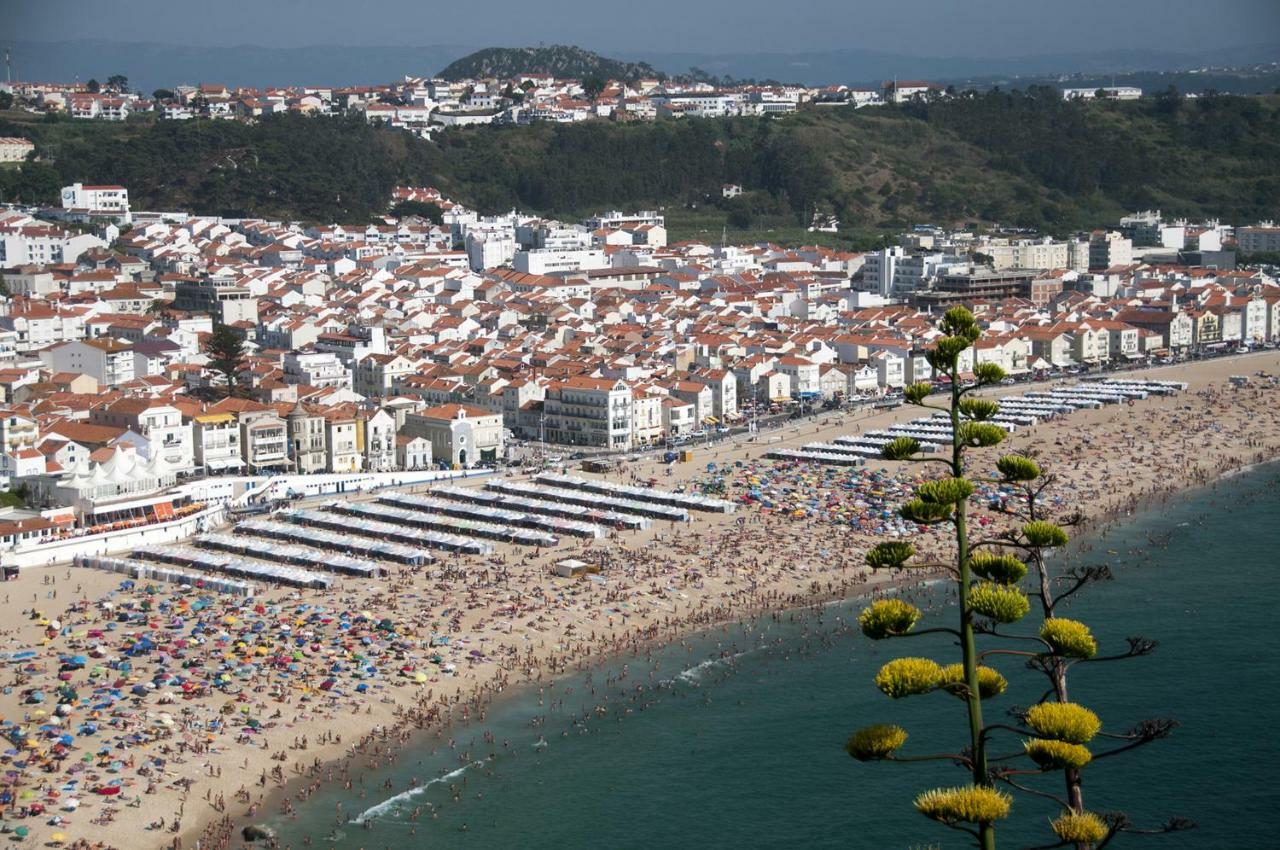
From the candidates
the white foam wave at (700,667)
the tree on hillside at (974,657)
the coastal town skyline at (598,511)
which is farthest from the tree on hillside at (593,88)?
the tree on hillside at (974,657)

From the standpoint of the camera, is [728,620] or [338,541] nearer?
[728,620]

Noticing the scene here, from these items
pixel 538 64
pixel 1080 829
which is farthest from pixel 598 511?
pixel 538 64

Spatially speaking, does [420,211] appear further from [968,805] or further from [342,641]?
[968,805]

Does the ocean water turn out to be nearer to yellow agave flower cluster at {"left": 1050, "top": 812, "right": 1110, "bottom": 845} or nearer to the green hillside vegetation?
yellow agave flower cluster at {"left": 1050, "top": 812, "right": 1110, "bottom": 845}

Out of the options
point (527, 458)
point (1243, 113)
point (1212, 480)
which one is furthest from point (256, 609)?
point (1243, 113)

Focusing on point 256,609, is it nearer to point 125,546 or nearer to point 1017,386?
point 125,546

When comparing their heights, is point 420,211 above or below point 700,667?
above

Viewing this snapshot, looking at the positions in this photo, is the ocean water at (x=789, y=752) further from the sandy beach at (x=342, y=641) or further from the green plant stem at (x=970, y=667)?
the green plant stem at (x=970, y=667)
